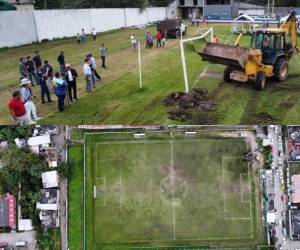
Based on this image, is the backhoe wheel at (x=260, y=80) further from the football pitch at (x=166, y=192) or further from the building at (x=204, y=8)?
the building at (x=204, y=8)

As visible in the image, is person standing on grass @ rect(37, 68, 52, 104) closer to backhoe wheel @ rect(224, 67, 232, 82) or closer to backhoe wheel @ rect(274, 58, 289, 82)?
backhoe wheel @ rect(224, 67, 232, 82)

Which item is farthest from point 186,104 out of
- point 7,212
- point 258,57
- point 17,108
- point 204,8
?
point 204,8

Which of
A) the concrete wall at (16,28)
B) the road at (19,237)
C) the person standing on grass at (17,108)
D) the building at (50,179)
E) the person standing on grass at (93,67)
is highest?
the concrete wall at (16,28)

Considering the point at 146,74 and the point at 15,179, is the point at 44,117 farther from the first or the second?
the point at 146,74

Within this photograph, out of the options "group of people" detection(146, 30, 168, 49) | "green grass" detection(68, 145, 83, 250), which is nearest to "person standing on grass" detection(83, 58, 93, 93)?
"green grass" detection(68, 145, 83, 250)

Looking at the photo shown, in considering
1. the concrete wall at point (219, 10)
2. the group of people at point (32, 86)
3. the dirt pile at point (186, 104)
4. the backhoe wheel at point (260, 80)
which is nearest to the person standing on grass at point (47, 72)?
the group of people at point (32, 86)
